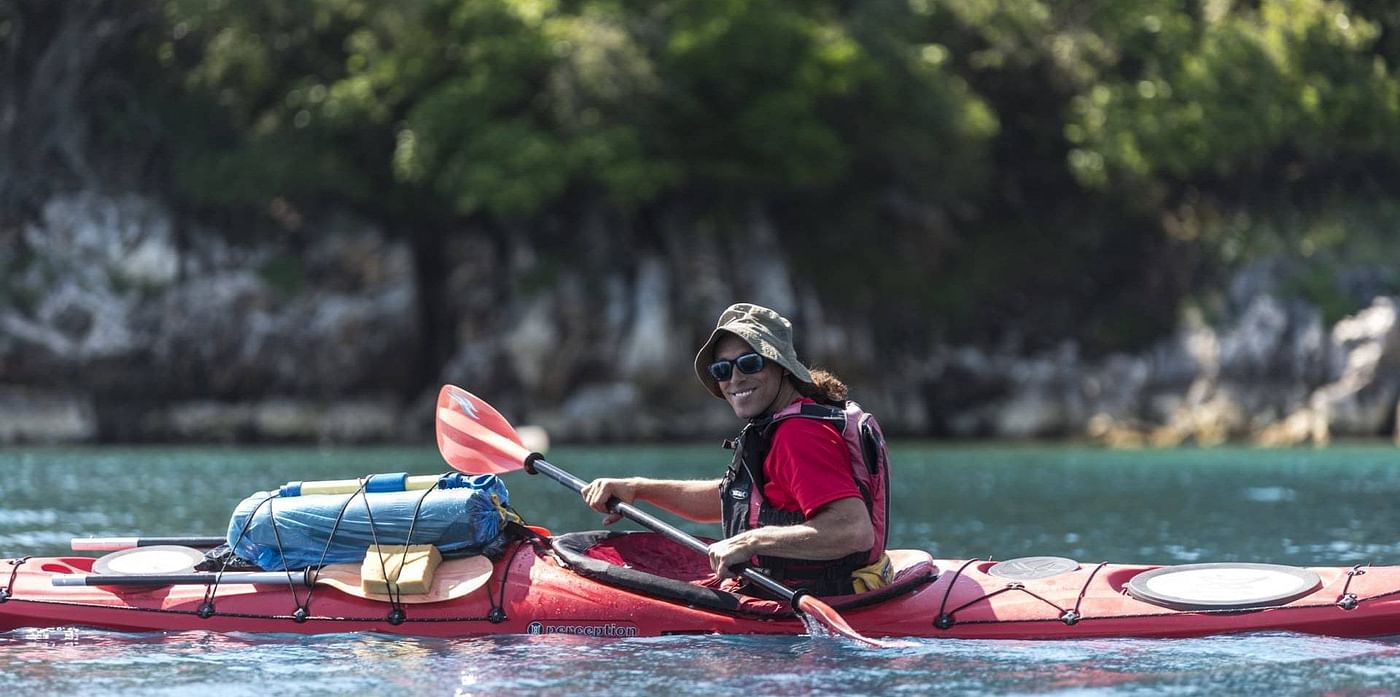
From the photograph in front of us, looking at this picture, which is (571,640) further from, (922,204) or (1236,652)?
(922,204)

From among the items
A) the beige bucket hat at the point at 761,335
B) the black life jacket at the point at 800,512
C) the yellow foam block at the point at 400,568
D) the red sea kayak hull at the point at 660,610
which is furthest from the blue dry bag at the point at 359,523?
the beige bucket hat at the point at 761,335

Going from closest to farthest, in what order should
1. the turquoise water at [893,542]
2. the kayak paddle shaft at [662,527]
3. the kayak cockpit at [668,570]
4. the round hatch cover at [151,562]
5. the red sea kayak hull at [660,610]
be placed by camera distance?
the turquoise water at [893,542] < the kayak paddle shaft at [662,527] < the red sea kayak hull at [660,610] < the kayak cockpit at [668,570] < the round hatch cover at [151,562]

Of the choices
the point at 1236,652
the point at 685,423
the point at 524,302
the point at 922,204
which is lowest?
the point at 1236,652

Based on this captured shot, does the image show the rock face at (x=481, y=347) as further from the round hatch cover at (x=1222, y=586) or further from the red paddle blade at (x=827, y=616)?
the red paddle blade at (x=827, y=616)

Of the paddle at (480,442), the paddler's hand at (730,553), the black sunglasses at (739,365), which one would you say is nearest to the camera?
the black sunglasses at (739,365)

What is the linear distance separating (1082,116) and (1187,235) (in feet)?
12.5

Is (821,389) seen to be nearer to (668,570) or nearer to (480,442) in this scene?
(668,570)

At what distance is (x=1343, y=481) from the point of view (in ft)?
63.7

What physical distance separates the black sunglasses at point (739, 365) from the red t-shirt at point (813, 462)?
10.2 inches

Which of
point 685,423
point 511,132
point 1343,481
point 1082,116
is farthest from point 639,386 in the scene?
point 1343,481

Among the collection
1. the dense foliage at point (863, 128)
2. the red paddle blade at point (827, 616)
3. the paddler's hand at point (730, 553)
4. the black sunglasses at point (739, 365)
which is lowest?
the red paddle blade at point (827, 616)

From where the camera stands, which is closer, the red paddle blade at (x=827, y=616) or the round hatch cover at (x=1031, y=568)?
the red paddle blade at (x=827, y=616)

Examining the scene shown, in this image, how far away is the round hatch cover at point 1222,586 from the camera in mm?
7586

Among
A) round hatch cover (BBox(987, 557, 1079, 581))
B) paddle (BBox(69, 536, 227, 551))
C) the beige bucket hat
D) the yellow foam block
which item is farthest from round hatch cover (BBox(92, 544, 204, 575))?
round hatch cover (BBox(987, 557, 1079, 581))
